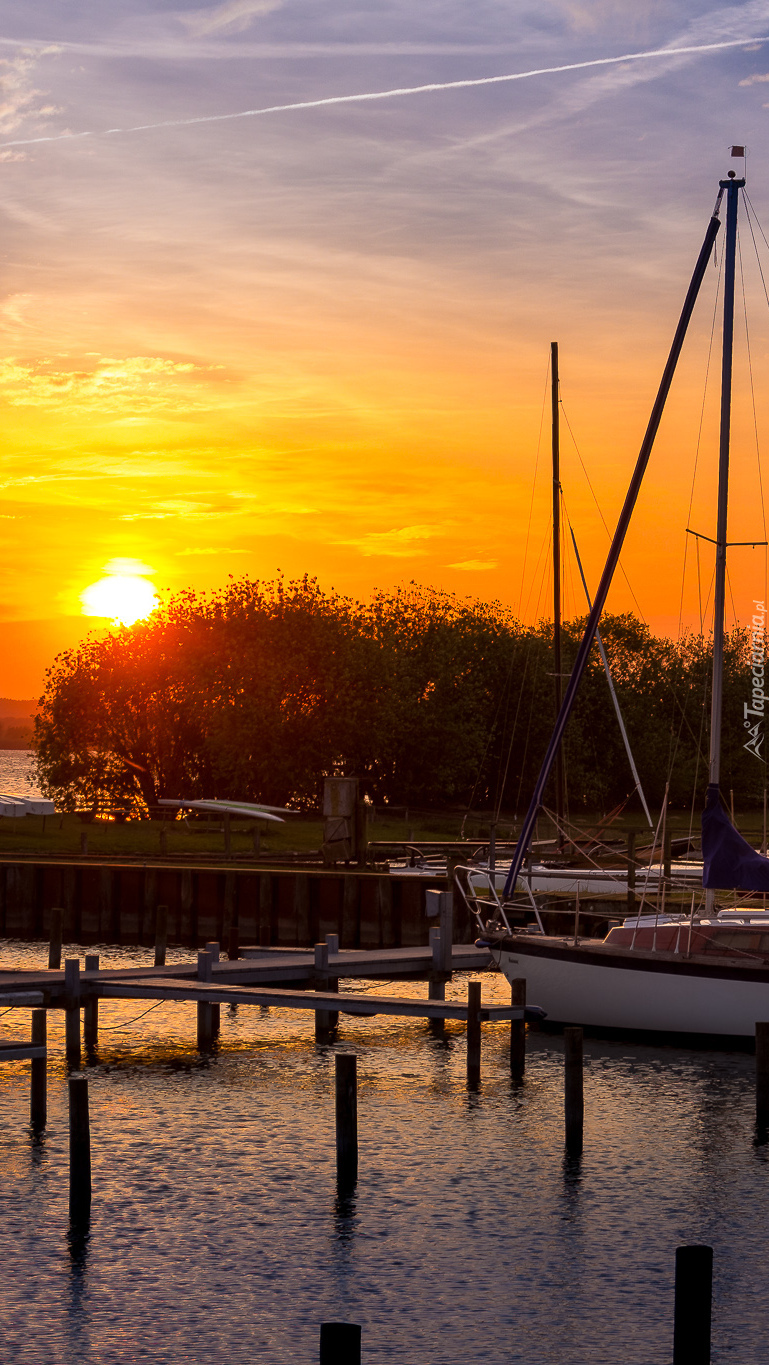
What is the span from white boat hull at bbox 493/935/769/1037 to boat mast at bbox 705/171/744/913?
84.2 inches

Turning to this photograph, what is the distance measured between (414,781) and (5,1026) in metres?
72.1

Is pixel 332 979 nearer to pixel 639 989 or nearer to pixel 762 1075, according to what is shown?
pixel 639 989

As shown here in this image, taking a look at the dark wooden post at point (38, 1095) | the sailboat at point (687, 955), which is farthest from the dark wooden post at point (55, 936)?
the dark wooden post at point (38, 1095)

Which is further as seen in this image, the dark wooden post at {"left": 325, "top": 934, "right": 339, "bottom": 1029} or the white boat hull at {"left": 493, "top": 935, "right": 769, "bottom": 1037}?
the dark wooden post at {"left": 325, "top": 934, "right": 339, "bottom": 1029}

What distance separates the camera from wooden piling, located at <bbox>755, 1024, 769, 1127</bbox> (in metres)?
26.5

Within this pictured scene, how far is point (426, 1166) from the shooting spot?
82.5 ft

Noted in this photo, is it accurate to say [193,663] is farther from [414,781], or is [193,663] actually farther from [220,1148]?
[220,1148]

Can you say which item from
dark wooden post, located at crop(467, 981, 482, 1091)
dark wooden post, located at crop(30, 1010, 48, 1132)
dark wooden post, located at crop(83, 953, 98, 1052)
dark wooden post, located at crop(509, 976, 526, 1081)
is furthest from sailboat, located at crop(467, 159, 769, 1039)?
dark wooden post, located at crop(30, 1010, 48, 1132)

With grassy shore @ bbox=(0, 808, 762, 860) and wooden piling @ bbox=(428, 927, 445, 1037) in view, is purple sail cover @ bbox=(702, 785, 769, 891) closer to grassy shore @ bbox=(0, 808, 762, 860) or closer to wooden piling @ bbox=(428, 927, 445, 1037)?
wooden piling @ bbox=(428, 927, 445, 1037)

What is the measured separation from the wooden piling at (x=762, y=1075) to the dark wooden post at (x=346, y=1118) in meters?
7.52

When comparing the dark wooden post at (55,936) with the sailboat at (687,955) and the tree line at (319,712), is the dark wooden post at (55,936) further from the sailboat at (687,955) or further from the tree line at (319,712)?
the tree line at (319,712)

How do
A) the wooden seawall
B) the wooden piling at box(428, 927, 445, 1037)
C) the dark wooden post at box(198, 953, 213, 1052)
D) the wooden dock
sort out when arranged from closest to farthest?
the wooden dock
the dark wooden post at box(198, 953, 213, 1052)
the wooden piling at box(428, 927, 445, 1037)
the wooden seawall

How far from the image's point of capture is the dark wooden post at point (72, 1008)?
1270 inches

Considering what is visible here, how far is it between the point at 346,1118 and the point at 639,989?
12430 mm
